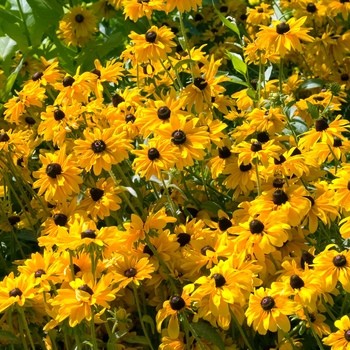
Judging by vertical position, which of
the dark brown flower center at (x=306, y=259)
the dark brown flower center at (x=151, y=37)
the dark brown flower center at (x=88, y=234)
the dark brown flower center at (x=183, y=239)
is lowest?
the dark brown flower center at (x=306, y=259)

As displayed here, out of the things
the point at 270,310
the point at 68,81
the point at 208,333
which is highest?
the point at 68,81

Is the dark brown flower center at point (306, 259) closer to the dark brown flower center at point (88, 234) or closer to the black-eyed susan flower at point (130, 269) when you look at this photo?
the black-eyed susan flower at point (130, 269)

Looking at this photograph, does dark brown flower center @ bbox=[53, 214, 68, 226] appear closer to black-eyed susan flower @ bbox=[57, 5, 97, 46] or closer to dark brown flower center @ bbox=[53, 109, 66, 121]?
dark brown flower center @ bbox=[53, 109, 66, 121]

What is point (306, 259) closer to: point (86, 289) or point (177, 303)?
point (177, 303)

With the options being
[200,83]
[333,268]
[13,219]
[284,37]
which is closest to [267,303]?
[333,268]

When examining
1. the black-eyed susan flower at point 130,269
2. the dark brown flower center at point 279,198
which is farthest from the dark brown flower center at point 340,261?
the black-eyed susan flower at point 130,269

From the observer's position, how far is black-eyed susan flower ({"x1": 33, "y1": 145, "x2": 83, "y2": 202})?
1.83 metres

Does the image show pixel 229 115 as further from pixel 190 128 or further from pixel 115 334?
pixel 115 334

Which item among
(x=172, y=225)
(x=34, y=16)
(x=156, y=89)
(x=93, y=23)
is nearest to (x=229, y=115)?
(x=156, y=89)

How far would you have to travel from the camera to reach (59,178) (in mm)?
1836

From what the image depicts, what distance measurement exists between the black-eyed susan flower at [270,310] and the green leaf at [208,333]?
191 mm

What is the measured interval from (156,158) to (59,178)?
0.25 metres

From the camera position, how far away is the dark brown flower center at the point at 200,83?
6.66ft

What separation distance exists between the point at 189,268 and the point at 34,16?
1.93m
